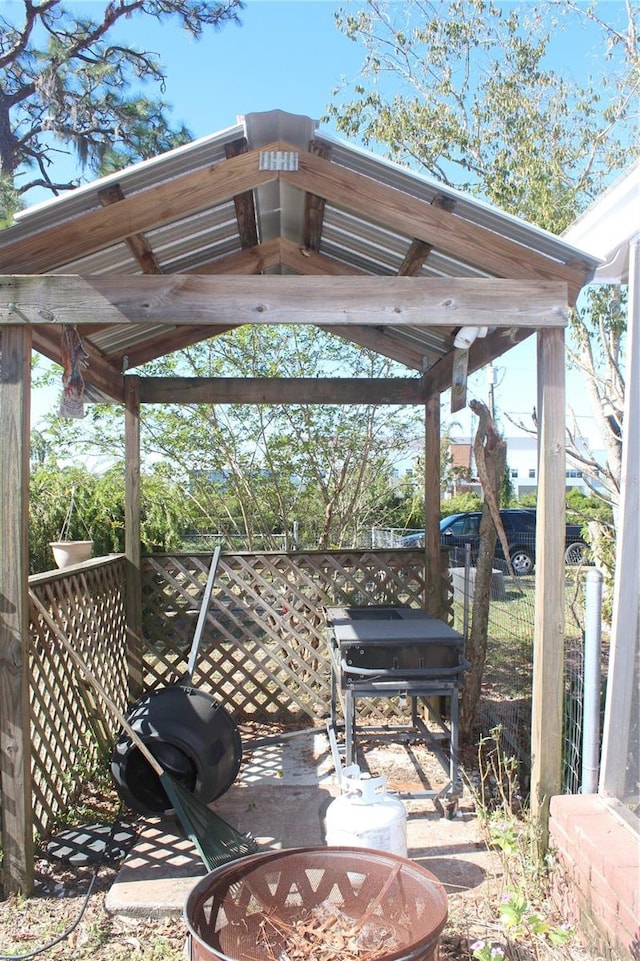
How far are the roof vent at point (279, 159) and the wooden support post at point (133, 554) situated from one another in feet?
8.08

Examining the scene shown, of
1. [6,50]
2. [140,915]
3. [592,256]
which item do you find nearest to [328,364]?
[592,256]

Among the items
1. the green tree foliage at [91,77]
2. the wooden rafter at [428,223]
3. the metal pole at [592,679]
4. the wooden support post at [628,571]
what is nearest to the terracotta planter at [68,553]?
the wooden rafter at [428,223]

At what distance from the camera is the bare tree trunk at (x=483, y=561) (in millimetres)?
4375

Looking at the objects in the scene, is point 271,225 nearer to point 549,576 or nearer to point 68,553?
point 549,576

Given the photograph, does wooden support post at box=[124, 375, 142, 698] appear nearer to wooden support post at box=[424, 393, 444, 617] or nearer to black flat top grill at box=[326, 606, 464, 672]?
black flat top grill at box=[326, 606, 464, 672]

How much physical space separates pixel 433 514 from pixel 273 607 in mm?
1338

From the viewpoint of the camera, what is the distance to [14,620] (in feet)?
10.4

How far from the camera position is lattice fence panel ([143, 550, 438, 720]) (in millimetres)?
5406

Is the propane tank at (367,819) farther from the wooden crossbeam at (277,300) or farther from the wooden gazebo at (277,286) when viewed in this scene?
the wooden crossbeam at (277,300)

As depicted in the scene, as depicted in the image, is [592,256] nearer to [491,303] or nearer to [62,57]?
[491,303]

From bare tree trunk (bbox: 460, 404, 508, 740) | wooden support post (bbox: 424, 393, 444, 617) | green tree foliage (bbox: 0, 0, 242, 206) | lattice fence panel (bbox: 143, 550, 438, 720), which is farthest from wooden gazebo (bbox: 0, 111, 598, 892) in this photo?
green tree foliage (bbox: 0, 0, 242, 206)

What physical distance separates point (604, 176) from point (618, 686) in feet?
30.6

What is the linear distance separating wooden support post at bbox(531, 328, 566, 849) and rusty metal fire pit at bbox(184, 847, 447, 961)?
1155 mm

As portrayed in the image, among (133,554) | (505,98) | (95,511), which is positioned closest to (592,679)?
(133,554)
